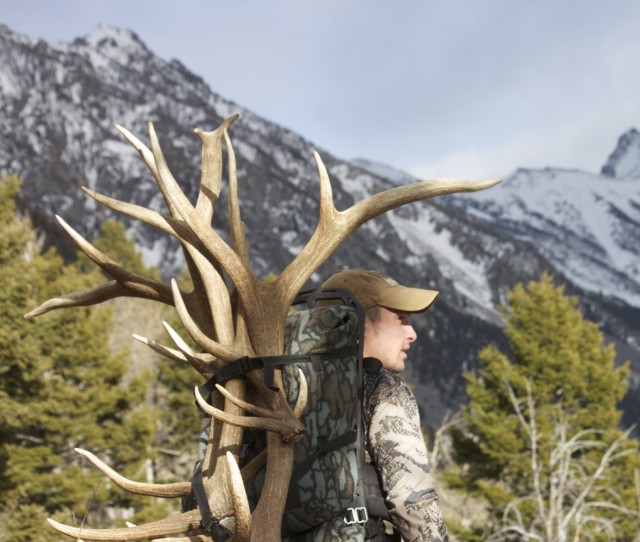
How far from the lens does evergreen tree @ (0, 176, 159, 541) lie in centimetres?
1445

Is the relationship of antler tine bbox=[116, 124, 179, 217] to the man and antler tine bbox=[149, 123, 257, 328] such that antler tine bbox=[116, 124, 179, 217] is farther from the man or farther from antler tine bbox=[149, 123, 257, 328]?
the man

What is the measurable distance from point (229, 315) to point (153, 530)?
3.16 feet

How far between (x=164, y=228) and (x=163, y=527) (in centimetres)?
131

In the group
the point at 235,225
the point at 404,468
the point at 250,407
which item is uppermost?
the point at 235,225

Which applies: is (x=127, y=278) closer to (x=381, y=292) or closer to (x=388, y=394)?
(x=381, y=292)

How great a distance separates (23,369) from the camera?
1476 cm

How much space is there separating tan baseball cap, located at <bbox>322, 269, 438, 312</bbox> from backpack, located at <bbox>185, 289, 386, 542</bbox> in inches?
6.9

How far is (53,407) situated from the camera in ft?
63.4

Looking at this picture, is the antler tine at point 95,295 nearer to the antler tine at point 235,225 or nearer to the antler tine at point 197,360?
the antler tine at point 197,360

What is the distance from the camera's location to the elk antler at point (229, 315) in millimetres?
2922

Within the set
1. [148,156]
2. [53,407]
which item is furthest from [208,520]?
[53,407]

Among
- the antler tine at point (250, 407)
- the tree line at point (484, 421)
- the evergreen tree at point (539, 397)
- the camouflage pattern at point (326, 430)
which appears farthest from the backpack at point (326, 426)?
the evergreen tree at point (539, 397)

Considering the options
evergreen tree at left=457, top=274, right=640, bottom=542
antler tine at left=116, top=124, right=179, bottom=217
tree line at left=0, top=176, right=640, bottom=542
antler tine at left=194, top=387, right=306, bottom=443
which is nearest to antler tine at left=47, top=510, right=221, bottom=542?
antler tine at left=194, top=387, right=306, bottom=443

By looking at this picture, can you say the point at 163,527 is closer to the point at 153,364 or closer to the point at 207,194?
the point at 207,194
